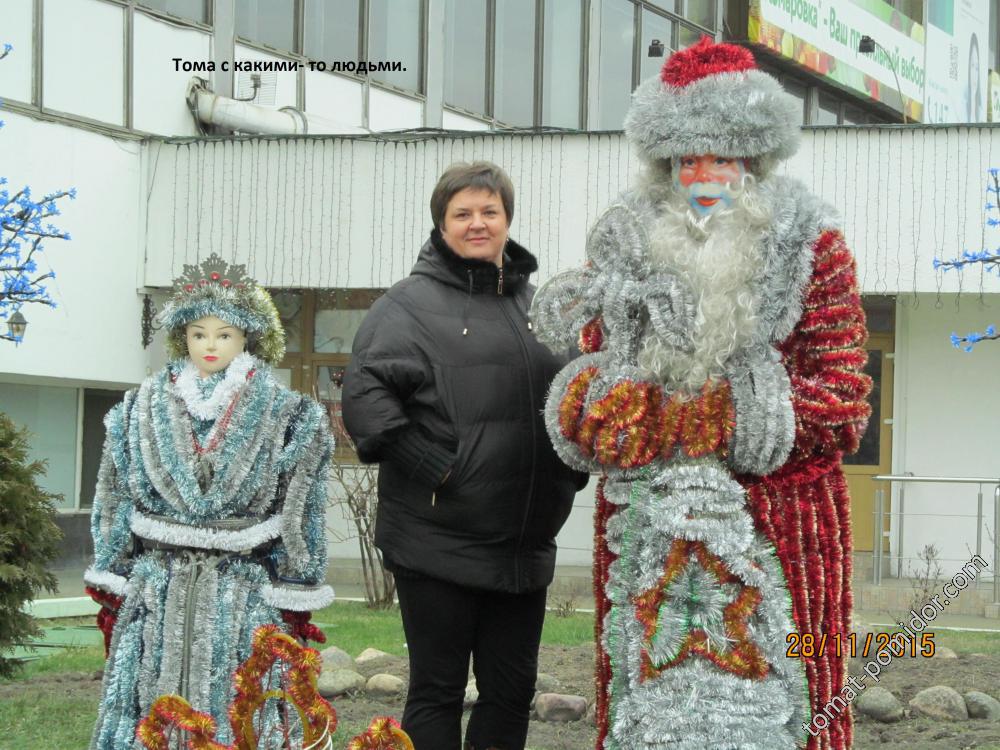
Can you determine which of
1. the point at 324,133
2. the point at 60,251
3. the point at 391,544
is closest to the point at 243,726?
the point at 391,544

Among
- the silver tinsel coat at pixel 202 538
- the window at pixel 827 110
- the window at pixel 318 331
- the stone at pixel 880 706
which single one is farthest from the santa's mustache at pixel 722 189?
the window at pixel 827 110

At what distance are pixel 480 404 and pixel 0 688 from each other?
4273mm

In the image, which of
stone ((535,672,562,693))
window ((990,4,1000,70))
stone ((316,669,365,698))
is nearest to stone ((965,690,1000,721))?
stone ((535,672,562,693))

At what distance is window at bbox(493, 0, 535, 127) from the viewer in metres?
16.9

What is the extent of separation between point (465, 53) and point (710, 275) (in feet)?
43.4

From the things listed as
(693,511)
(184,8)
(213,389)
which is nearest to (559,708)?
(213,389)

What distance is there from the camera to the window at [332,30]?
14820 millimetres

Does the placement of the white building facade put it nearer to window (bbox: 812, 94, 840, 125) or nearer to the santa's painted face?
the santa's painted face

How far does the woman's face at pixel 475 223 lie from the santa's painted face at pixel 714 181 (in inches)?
27.2

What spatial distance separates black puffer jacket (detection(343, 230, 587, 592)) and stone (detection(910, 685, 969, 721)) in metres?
2.87

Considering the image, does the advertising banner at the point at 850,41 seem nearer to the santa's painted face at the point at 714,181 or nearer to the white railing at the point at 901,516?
the white railing at the point at 901,516

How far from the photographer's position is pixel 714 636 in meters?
3.62

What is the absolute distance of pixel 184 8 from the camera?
13383mm

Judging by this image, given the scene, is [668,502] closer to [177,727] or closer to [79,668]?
[177,727]
